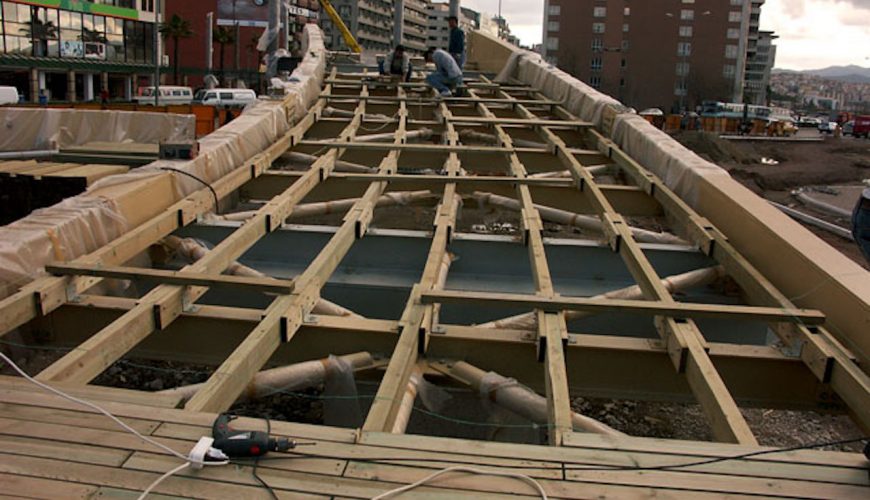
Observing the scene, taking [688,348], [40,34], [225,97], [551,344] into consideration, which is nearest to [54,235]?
[551,344]

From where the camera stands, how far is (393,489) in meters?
2.66

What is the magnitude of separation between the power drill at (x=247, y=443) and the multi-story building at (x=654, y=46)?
261ft

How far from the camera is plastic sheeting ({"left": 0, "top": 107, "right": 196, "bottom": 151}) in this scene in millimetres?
12078

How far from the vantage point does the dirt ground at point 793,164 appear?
26250mm

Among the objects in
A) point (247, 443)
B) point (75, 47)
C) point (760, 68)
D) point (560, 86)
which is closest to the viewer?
point (247, 443)

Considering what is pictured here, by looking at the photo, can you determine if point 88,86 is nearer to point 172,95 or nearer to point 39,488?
point 172,95

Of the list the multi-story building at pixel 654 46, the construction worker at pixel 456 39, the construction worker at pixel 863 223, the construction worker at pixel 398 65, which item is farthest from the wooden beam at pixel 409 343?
the multi-story building at pixel 654 46

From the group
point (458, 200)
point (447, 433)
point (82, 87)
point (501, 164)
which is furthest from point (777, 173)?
point (82, 87)

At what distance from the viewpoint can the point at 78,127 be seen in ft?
42.1

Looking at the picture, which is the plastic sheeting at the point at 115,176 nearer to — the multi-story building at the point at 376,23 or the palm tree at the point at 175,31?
the palm tree at the point at 175,31

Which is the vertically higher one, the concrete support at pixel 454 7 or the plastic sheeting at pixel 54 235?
the concrete support at pixel 454 7

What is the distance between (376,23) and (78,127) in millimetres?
96513

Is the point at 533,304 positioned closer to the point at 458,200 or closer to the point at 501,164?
the point at 458,200

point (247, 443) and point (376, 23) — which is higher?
point (376, 23)
